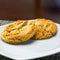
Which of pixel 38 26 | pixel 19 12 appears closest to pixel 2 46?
pixel 38 26

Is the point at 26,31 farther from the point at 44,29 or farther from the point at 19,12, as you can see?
the point at 19,12

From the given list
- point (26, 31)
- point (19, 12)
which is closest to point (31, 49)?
point (26, 31)

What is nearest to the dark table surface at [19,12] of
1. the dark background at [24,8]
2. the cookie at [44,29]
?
the dark background at [24,8]

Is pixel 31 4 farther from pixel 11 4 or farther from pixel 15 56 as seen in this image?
pixel 15 56

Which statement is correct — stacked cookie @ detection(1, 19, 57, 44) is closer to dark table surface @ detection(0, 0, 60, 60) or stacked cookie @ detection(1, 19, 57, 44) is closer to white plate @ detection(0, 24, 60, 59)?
white plate @ detection(0, 24, 60, 59)

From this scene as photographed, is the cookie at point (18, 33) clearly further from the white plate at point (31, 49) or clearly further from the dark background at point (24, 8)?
the dark background at point (24, 8)
